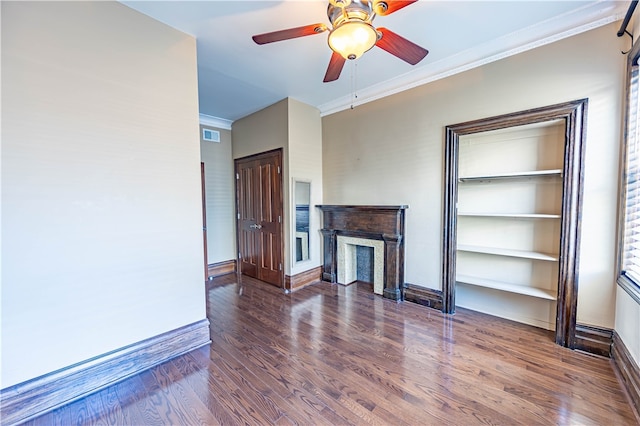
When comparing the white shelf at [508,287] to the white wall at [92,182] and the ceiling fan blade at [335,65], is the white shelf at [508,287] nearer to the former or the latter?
the ceiling fan blade at [335,65]

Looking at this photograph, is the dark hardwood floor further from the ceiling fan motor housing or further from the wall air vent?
the wall air vent

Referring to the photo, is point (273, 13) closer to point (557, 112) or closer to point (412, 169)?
point (412, 169)

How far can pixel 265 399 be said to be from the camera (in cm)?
171

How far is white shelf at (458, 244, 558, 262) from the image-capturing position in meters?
2.40

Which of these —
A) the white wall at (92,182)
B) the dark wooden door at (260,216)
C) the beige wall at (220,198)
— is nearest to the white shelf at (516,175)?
the dark wooden door at (260,216)

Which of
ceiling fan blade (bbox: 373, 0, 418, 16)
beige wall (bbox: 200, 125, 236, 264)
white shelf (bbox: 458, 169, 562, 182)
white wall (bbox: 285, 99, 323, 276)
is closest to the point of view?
ceiling fan blade (bbox: 373, 0, 418, 16)

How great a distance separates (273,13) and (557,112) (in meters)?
2.57

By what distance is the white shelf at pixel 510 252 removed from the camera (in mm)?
2400

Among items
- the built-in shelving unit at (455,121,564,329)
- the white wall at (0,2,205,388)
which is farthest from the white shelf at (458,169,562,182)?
the white wall at (0,2,205,388)

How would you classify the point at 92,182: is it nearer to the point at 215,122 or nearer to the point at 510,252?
the point at 215,122

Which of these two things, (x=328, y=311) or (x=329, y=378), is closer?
(x=329, y=378)

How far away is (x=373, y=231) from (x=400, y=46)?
2.30 meters

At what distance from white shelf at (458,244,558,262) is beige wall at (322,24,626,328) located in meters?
0.25

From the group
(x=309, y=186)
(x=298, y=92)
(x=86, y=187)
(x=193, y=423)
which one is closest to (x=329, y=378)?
(x=193, y=423)
